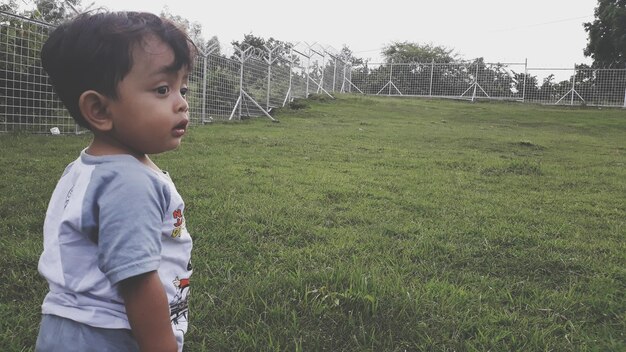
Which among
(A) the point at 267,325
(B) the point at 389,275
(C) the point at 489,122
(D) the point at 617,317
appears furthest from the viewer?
(C) the point at 489,122

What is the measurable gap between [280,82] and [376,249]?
41.1 ft

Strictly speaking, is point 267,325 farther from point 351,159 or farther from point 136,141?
point 351,159

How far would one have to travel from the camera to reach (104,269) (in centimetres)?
98

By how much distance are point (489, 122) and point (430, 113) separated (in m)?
2.35

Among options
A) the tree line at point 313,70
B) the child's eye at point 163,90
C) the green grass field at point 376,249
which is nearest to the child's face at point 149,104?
the child's eye at point 163,90

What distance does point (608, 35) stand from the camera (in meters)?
24.7

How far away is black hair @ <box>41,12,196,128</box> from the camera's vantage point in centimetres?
107

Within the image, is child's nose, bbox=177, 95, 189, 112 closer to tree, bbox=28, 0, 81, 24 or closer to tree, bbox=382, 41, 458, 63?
tree, bbox=28, 0, 81, 24

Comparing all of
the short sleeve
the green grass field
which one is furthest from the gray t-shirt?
the green grass field

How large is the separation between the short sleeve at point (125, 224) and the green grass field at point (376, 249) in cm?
109

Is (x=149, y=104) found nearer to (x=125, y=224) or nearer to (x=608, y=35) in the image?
(x=125, y=224)

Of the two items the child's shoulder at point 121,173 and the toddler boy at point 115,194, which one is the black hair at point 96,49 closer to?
the toddler boy at point 115,194

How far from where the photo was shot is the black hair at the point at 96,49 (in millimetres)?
1072

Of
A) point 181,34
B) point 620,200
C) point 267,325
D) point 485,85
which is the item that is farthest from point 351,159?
point 485,85
